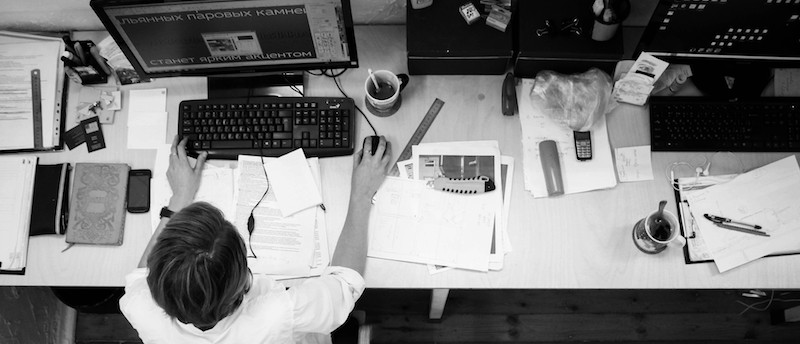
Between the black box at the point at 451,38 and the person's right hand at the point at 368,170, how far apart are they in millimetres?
244

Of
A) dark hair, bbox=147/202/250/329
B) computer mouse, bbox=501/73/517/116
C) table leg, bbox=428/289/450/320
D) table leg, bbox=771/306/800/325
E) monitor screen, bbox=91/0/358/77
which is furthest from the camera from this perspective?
table leg, bbox=771/306/800/325

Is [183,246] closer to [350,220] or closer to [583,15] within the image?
[350,220]

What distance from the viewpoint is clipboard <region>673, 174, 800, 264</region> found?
1.35m

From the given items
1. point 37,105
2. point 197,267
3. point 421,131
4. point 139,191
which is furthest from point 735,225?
point 37,105

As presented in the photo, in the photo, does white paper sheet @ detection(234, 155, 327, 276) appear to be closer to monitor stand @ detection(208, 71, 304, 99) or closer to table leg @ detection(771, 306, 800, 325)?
monitor stand @ detection(208, 71, 304, 99)

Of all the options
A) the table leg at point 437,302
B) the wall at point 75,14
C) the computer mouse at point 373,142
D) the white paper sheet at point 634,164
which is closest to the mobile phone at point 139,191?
the wall at point 75,14

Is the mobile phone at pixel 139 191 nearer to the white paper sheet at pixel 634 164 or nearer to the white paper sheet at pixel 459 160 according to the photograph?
the white paper sheet at pixel 459 160

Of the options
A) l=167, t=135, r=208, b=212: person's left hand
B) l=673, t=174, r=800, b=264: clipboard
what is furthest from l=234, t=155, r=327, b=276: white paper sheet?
l=673, t=174, r=800, b=264: clipboard

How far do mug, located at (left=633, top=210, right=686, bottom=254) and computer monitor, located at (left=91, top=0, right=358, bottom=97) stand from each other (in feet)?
2.62

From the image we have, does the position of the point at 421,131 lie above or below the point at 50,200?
above

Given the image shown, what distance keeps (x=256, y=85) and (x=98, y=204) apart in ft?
1.62

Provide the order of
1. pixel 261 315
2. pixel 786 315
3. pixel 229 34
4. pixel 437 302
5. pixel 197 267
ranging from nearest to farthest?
pixel 197 267 → pixel 261 315 → pixel 229 34 → pixel 437 302 → pixel 786 315

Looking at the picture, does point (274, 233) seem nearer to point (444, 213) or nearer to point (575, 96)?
point (444, 213)

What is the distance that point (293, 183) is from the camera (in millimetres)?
1429
